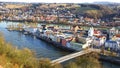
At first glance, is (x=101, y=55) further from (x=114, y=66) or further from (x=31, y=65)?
(x=31, y=65)

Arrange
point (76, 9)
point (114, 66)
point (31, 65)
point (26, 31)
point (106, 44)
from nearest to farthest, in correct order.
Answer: point (31, 65) → point (114, 66) → point (106, 44) → point (26, 31) → point (76, 9)

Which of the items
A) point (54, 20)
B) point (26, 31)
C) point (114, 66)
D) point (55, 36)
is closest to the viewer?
point (114, 66)

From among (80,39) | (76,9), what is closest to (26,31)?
(80,39)

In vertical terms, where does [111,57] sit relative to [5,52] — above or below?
below

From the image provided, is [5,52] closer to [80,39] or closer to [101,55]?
[101,55]

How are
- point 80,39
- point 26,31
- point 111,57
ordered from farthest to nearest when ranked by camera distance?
point 26,31 → point 80,39 → point 111,57

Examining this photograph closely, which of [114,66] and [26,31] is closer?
[114,66]

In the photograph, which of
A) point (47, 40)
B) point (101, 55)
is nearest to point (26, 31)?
point (47, 40)

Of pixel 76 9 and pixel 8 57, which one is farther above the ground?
pixel 8 57

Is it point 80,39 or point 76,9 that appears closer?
point 80,39
